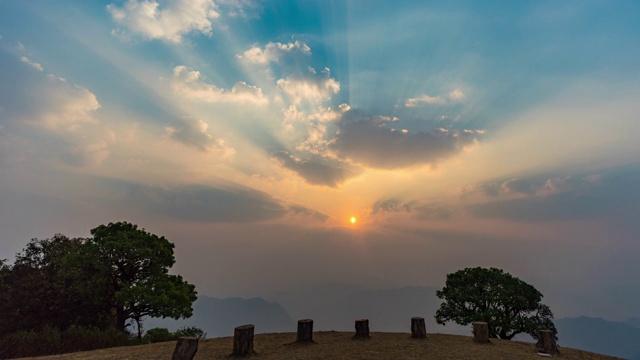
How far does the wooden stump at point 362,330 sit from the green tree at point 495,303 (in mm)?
14913

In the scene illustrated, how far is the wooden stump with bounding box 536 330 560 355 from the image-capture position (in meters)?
18.7

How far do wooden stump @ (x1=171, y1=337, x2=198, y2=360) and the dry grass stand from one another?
7.37 ft

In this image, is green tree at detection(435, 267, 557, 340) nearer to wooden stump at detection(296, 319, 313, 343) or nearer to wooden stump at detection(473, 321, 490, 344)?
wooden stump at detection(473, 321, 490, 344)

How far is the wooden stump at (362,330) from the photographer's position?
2091cm

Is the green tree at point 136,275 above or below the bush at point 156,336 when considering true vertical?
above

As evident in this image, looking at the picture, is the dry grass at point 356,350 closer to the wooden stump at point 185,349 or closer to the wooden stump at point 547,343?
the wooden stump at point 547,343

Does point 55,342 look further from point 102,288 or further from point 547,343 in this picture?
point 547,343

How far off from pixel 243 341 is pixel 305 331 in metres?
4.32

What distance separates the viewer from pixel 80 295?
3080cm

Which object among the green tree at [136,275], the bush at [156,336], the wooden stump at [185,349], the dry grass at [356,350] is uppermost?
the green tree at [136,275]

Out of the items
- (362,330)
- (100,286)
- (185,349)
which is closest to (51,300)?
(100,286)

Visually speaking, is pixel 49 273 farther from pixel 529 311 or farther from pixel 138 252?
pixel 529 311

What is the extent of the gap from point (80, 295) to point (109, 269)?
4.86 m

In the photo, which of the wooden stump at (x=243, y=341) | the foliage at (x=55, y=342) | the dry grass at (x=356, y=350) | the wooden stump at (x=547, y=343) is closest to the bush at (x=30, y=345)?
the foliage at (x=55, y=342)
